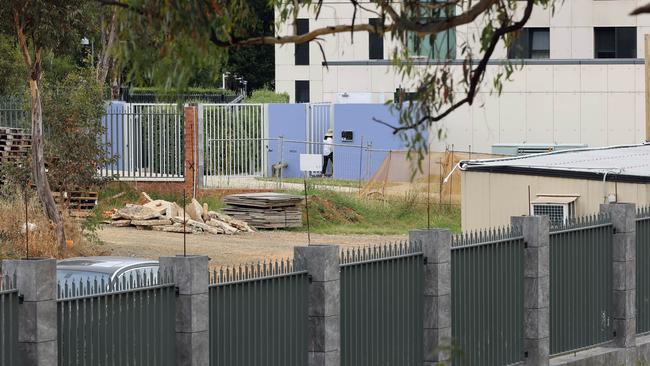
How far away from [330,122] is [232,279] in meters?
37.6

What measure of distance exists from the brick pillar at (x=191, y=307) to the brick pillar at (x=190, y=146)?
27787 millimetres

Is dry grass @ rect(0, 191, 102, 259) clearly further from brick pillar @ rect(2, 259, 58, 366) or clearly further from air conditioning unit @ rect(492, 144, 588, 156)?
air conditioning unit @ rect(492, 144, 588, 156)

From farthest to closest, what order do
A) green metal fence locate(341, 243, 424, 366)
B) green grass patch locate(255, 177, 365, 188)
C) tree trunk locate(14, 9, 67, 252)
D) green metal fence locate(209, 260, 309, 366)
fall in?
green grass patch locate(255, 177, 365, 188), tree trunk locate(14, 9, 67, 252), green metal fence locate(341, 243, 424, 366), green metal fence locate(209, 260, 309, 366)

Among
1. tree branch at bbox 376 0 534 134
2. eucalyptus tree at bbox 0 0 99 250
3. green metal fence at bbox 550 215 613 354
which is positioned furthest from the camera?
eucalyptus tree at bbox 0 0 99 250

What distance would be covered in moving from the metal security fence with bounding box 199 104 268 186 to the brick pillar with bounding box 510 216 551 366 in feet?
80.3

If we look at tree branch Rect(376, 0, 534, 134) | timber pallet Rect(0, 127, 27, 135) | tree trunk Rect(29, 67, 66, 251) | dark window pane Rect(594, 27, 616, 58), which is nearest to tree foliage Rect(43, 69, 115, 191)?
tree trunk Rect(29, 67, 66, 251)

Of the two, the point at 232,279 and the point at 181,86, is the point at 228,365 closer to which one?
the point at 232,279

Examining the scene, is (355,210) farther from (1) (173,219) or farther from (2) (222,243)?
(2) (222,243)

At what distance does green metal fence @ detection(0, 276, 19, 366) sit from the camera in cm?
1093

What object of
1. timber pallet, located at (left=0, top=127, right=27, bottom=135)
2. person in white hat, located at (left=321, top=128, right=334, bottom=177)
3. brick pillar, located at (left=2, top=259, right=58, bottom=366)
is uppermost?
timber pallet, located at (left=0, top=127, right=27, bottom=135)

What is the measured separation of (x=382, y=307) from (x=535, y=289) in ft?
9.14

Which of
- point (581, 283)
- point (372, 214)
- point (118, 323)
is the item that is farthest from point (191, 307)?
point (372, 214)

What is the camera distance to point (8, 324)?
36.1ft

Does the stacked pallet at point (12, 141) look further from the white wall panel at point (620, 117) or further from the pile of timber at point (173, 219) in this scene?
the white wall panel at point (620, 117)
